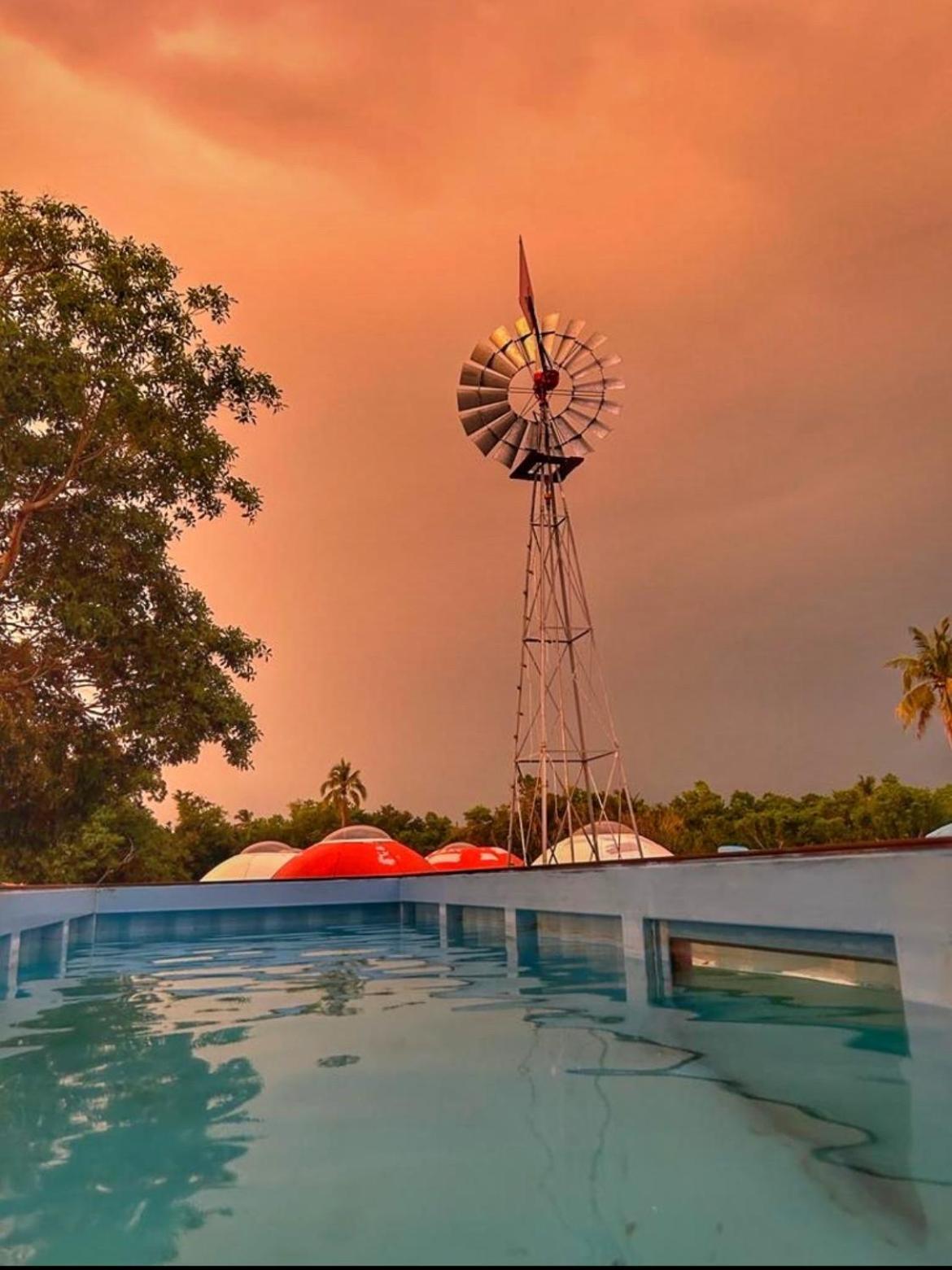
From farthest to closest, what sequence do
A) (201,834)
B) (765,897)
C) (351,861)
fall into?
(201,834) < (351,861) < (765,897)

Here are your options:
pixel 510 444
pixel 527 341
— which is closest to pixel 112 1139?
pixel 510 444

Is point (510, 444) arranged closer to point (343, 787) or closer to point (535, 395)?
point (535, 395)

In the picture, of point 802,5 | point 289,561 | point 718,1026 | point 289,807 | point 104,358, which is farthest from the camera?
point 289,807

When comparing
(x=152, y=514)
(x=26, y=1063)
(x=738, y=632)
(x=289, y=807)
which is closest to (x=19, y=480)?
(x=152, y=514)

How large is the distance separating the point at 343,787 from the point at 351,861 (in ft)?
150

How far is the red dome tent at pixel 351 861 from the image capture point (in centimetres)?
2598

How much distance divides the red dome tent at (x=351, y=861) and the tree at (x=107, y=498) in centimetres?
995

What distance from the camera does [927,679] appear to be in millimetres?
44656

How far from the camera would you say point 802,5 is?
71.7 ft

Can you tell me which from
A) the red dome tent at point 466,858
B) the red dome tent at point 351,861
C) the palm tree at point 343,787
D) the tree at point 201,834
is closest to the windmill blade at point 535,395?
the red dome tent at point 351,861

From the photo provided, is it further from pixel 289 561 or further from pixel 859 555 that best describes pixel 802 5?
pixel 859 555

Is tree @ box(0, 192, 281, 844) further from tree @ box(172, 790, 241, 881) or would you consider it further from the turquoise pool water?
tree @ box(172, 790, 241, 881)

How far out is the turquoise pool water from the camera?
2.44 meters

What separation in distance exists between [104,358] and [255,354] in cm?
1884
